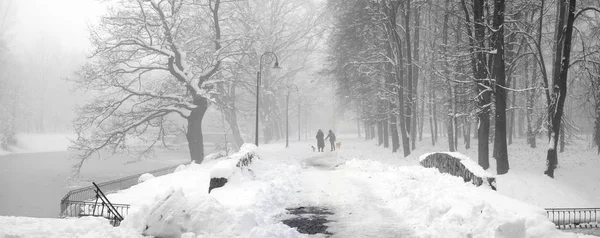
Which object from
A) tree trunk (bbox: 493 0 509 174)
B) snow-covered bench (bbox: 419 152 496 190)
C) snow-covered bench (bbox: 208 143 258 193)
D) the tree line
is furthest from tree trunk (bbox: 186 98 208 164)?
tree trunk (bbox: 493 0 509 174)

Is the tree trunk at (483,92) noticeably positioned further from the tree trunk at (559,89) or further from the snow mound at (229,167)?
the snow mound at (229,167)

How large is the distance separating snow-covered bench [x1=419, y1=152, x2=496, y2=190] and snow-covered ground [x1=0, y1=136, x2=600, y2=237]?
1.31ft

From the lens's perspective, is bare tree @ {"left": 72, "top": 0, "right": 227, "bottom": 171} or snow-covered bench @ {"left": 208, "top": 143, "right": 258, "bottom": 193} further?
bare tree @ {"left": 72, "top": 0, "right": 227, "bottom": 171}

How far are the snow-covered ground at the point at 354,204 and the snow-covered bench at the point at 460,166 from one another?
1.31ft

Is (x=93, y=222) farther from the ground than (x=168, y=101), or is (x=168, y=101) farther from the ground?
(x=168, y=101)

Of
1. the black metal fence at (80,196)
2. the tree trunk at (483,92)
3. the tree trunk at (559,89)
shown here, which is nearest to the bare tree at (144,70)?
the black metal fence at (80,196)

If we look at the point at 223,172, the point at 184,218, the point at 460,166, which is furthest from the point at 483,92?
the point at 184,218

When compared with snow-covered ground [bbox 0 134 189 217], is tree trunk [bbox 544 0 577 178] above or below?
above

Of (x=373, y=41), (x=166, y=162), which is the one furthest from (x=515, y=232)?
(x=166, y=162)

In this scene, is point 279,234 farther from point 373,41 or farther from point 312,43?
point 312,43

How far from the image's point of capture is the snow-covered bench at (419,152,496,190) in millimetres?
11273

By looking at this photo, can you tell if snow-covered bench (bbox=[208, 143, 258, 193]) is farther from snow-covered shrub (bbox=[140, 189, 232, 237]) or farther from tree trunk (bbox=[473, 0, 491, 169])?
tree trunk (bbox=[473, 0, 491, 169])

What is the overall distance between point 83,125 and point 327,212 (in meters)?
15.7

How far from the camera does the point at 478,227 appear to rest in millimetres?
7379
